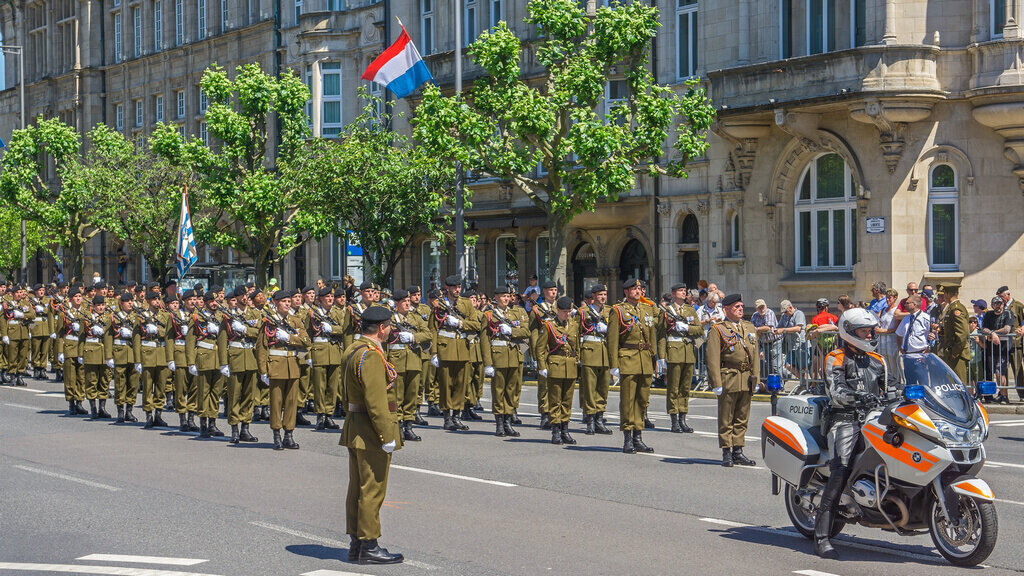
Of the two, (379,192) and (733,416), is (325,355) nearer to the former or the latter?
(733,416)

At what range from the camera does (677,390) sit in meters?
17.4

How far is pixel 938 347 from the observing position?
770 inches

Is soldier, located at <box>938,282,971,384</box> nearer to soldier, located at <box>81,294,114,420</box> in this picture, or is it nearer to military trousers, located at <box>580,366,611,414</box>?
military trousers, located at <box>580,366,611,414</box>

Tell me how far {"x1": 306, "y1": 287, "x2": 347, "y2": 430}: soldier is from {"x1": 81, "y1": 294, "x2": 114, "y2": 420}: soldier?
3.57 metres

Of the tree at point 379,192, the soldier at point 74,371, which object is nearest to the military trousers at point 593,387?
the soldier at point 74,371

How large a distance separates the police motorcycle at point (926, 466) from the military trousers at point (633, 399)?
5.66 m

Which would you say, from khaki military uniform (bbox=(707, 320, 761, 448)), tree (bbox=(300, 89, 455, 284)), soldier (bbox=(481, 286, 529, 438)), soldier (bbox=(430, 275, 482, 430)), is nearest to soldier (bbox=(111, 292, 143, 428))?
soldier (bbox=(430, 275, 482, 430))

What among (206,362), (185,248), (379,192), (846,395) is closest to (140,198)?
(185,248)

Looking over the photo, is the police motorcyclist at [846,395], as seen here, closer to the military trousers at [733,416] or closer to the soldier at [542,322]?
the military trousers at [733,416]

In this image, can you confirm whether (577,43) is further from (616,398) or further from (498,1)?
(616,398)

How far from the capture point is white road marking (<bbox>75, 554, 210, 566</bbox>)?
29.9 feet

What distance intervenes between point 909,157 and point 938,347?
6.60 metres

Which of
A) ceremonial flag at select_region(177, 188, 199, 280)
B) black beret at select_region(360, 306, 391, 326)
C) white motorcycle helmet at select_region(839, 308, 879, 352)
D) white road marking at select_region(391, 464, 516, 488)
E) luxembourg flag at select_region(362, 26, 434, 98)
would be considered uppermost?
luxembourg flag at select_region(362, 26, 434, 98)

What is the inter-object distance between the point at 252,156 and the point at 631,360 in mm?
22881
